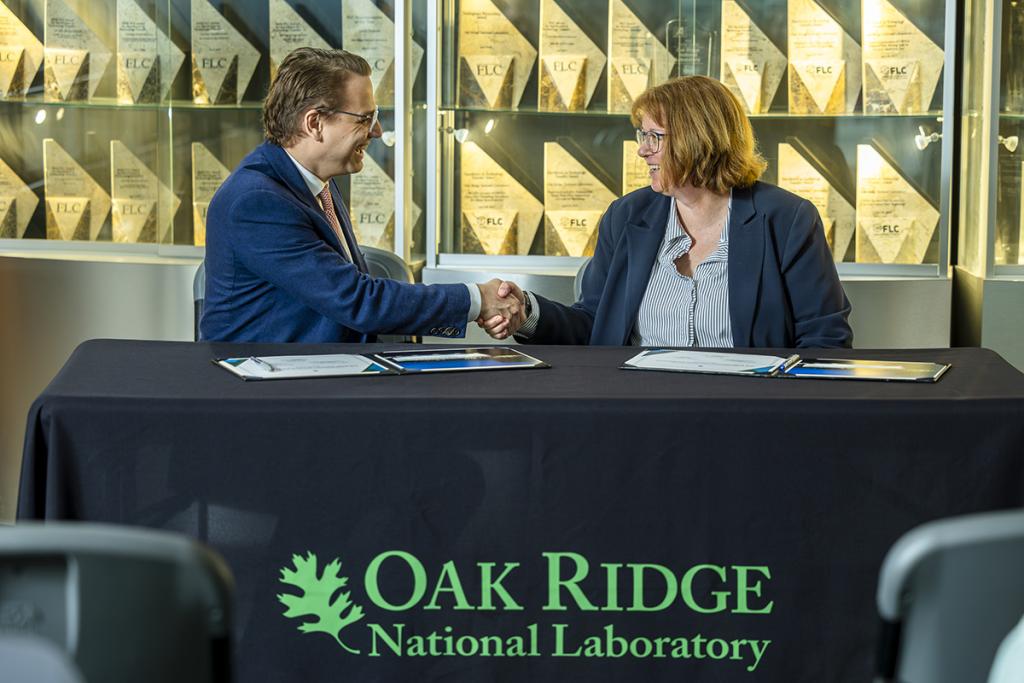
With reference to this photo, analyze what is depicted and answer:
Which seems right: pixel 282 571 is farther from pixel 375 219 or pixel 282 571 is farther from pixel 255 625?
pixel 375 219

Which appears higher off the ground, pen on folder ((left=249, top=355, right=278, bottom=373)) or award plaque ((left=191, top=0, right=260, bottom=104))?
award plaque ((left=191, top=0, right=260, bottom=104))

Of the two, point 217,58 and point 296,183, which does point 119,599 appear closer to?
point 296,183

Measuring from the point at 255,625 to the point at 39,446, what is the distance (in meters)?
0.45

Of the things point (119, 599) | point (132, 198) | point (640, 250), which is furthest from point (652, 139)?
point (119, 599)

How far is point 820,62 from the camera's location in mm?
3936

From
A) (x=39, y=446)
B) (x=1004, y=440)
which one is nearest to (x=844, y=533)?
(x=1004, y=440)

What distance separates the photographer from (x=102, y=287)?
3982 mm

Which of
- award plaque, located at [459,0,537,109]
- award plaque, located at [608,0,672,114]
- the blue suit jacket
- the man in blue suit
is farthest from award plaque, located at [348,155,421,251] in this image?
the blue suit jacket

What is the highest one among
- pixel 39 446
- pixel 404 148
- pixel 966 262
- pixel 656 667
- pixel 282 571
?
pixel 404 148

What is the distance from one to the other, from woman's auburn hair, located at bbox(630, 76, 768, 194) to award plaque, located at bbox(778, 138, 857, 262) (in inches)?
41.8

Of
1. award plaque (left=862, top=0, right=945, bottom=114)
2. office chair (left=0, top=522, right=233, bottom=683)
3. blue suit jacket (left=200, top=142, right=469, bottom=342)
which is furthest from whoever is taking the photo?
award plaque (left=862, top=0, right=945, bottom=114)

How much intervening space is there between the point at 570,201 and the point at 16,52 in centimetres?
181

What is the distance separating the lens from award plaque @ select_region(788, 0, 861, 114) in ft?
12.9

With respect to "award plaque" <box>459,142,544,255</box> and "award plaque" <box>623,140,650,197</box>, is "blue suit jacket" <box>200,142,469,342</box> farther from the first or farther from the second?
"award plaque" <box>623,140,650,197</box>
